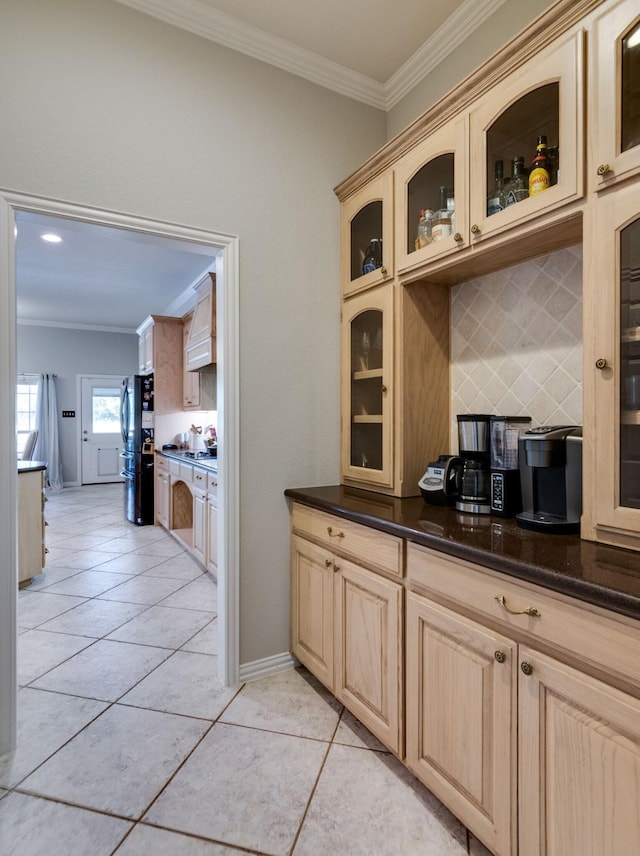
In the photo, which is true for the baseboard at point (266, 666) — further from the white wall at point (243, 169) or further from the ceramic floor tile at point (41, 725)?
the ceramic floor tile at point (41, 725)

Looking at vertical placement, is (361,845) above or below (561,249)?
below

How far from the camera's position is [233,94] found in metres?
2.16

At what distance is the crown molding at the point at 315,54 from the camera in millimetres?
1992

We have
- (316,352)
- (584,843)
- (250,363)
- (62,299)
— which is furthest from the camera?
(62,299)

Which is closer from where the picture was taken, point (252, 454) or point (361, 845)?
point (361, 845)

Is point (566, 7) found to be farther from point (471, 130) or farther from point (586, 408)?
point (586, 408)

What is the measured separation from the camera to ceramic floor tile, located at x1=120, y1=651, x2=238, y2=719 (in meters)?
2.05

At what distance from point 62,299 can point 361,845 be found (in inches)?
279

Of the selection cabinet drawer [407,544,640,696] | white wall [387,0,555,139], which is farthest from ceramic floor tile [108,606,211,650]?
white wall [387,0,555,139]

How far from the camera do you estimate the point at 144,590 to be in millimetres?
3496

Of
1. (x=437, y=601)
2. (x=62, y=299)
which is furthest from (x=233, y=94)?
(x=62, y=299)

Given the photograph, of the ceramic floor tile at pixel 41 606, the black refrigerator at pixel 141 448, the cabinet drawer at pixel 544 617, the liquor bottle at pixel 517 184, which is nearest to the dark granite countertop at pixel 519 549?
the cabinet drawer at pixel 544 617

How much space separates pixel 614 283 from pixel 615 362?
21 cm

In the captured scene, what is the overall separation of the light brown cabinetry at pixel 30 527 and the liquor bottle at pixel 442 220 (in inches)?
130
